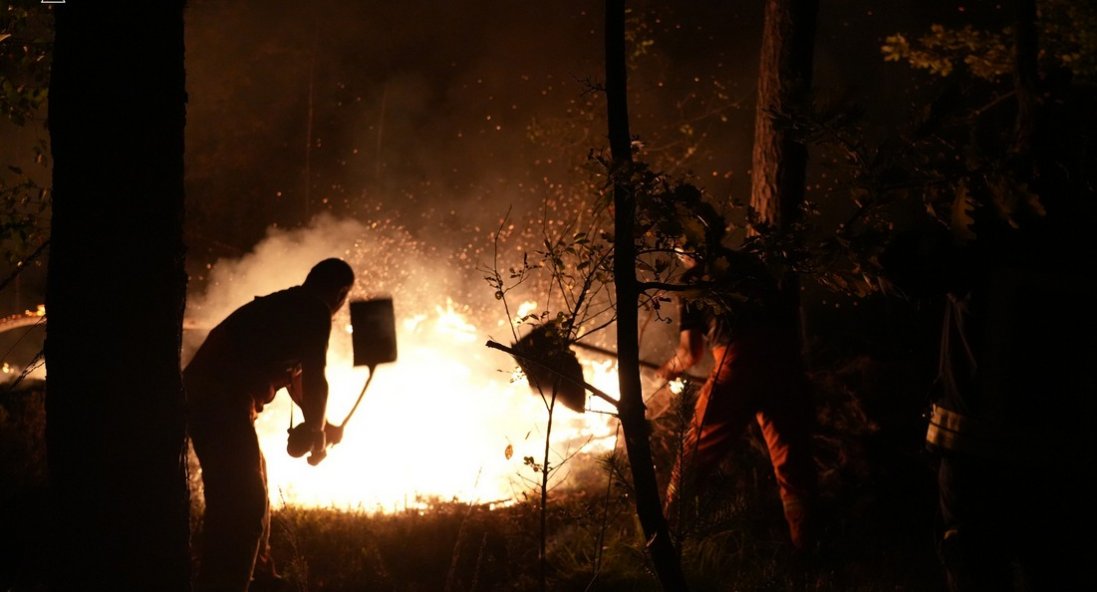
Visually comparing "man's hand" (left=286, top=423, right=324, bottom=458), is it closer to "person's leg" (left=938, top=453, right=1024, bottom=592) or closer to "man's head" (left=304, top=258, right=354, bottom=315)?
"man's head" (left=304, top=258, right=354, bottom=315)

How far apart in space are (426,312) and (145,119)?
7.84 metres

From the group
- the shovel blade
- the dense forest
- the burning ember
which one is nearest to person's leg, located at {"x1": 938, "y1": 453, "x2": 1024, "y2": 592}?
the dense forest

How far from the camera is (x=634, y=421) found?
8.34ft

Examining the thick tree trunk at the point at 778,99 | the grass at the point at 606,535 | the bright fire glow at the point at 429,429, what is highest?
the thick tree trunk at the point at 778,99

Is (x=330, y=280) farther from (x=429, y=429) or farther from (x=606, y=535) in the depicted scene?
(x=429, y=429)

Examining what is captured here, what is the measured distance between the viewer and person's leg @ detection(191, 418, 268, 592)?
4.08 m

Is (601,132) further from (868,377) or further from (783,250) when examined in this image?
(783,250)

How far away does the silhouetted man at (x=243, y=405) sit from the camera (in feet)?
13.4

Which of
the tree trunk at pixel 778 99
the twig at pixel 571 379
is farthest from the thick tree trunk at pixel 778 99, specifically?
the twig at pixel 571 379

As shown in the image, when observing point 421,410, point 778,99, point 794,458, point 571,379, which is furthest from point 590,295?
point 421,410

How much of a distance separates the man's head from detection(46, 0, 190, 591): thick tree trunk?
214cm

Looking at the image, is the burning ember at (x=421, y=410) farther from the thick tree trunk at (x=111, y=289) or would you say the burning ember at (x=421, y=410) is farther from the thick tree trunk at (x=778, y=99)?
the thick tree trunk at (x=111, y=289)

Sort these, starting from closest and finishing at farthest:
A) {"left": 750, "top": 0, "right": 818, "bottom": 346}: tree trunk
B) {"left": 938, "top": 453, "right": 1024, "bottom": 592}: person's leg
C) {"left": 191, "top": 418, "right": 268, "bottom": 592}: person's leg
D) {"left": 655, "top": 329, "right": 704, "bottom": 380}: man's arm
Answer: {"left": 938, "top": 453, "right": 1024, "bottom": 592}: person's leg
{"left": 191, "top": 418, "right": 268, "bottom": 592}: person's leg
{"left": 655, "top": 329, "right": 704, "bottom": 380}: man's arm
{"left": 750, "top": 0, "right": 818, "bottom": 346}: tree trunk

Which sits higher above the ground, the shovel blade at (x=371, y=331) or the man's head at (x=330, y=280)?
the man's head at (x=330, y=280)
